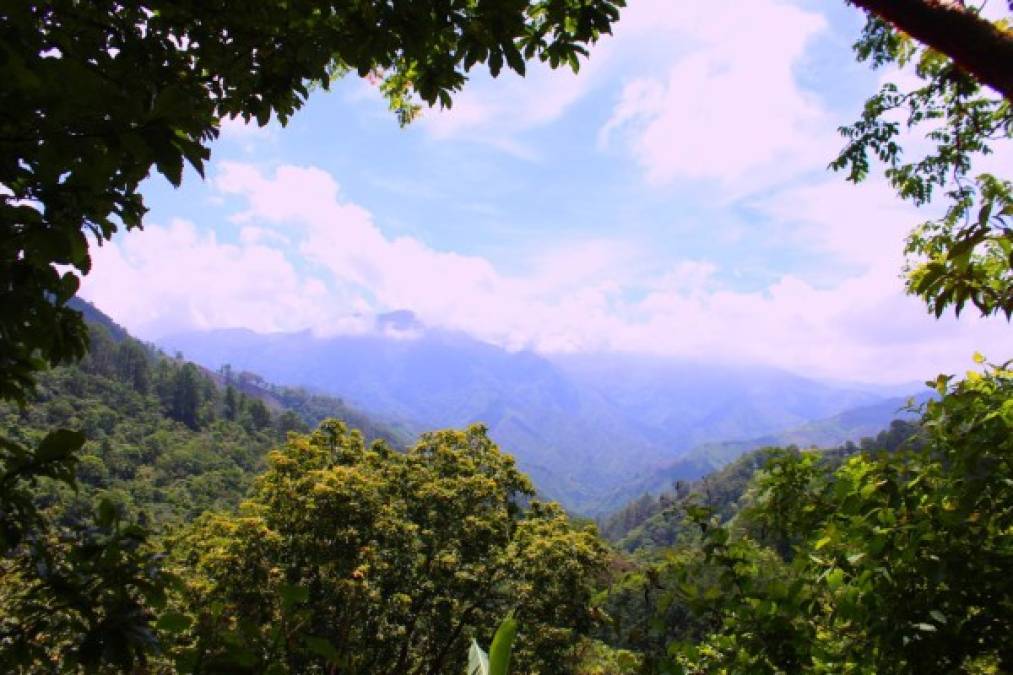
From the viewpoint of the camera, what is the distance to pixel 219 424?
371 feet

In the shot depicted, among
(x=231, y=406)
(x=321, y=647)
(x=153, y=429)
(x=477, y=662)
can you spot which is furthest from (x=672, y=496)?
(x=321, y=647)

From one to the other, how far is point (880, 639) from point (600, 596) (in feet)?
3.19

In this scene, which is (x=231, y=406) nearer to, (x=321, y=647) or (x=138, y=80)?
(x=138, y=80)

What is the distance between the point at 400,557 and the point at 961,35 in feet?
49.8

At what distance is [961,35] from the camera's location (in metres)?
1.44

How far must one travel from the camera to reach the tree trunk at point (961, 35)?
1396 millimetres

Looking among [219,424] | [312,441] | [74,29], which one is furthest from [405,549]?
[219,424]

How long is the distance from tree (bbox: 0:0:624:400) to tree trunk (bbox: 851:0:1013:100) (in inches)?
56.4

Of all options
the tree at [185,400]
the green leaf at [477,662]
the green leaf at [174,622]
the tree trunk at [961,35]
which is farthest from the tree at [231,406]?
the tree trunk at [961,35]

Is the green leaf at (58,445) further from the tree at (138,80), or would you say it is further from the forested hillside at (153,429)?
→ the forested hillside at (153,429)

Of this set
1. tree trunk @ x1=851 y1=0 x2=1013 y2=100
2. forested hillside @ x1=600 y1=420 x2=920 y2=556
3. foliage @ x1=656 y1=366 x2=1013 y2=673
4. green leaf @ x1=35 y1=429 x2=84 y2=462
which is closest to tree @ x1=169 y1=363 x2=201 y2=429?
forested hillside @ x1=600 y1=420 x2=920 y2=556

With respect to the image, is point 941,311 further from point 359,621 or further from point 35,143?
point 359,621

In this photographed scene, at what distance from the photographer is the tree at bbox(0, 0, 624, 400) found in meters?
1.25

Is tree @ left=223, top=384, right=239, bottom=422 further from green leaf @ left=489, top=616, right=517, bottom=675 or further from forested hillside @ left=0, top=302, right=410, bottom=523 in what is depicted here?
green leaf @ left=489, top=616, right=517, bottom=675
